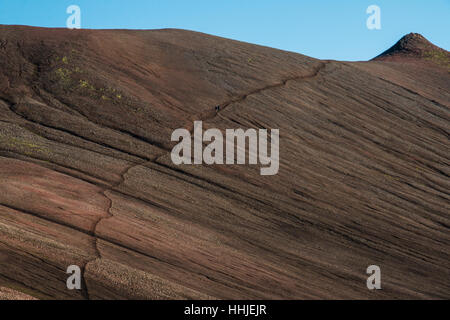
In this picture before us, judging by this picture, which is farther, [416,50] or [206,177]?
[416,50]

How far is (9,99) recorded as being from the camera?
104 ft

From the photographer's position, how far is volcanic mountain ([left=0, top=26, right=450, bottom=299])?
20078 mm

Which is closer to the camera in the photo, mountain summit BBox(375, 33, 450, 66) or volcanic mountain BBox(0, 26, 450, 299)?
volcanic mountain BBox(0, 26, 450, 299)

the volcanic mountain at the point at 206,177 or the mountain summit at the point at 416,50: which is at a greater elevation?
the mountain summit at the point at 416,50

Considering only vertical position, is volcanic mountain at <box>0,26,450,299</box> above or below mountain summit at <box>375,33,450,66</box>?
below

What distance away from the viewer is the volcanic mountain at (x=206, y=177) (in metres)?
20.1

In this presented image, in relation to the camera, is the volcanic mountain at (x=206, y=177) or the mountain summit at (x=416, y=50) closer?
the volcanic mountain at (x=206, y=177)

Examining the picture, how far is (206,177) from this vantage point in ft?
90.9

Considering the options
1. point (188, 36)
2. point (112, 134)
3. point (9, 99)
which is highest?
point (188, 36)

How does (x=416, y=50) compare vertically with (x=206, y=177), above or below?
above
